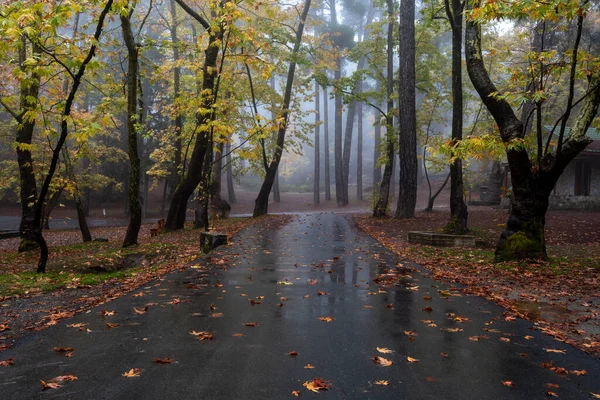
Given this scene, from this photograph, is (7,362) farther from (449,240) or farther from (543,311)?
(449,240)

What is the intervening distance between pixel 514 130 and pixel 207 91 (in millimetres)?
8518

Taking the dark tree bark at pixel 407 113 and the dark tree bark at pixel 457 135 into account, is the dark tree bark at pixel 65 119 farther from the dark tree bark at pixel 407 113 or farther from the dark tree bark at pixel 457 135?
the dark tree bark at pixel 407 113

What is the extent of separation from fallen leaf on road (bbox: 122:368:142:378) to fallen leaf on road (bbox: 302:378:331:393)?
1.39m

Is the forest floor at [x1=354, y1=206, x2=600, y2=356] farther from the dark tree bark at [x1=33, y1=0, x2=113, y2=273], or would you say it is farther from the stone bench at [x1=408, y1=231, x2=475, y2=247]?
the dark tree bark at [x1=33, y1=0, x2=113, y2=273]

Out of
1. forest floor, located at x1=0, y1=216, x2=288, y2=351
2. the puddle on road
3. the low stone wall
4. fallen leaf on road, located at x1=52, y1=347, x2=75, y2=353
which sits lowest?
forest floor, located at x1=0, y1=216, x2=288, y2=351

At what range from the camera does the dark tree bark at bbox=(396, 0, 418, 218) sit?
63.3 ft

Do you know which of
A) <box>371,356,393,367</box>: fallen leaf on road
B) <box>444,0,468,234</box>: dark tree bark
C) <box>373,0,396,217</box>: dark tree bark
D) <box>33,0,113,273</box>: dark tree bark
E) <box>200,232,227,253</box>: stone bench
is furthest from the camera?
<box>373,0,396,217</box>: dark tree bark

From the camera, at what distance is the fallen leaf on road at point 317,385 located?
3410 millimetres

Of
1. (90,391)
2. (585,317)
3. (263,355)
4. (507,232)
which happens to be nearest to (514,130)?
(507,232)

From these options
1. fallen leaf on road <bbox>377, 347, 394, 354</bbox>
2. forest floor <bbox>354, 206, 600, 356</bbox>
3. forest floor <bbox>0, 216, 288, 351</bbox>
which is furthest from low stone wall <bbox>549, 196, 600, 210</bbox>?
fallen leaf on road <bbox>377, 347, 394, 354</bbox>

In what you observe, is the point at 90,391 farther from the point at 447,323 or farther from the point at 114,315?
the point at 447,323

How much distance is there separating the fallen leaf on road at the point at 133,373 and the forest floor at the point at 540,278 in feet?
13.9

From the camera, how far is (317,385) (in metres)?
3.46

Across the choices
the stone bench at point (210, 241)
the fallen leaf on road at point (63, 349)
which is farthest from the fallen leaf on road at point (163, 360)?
the stone bench at point (210, 241)
